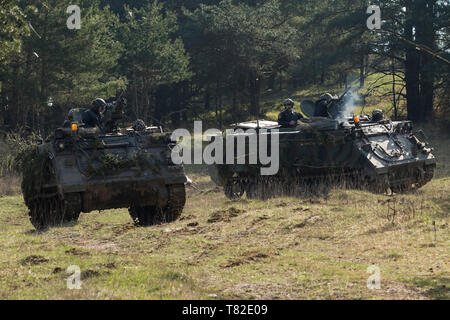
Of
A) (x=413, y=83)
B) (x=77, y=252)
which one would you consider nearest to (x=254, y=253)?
(x=77, y=252)

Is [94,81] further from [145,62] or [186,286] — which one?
[186,286]

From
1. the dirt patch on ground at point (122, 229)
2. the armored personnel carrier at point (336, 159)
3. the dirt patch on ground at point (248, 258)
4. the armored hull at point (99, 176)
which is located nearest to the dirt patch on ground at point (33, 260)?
the armored hull at point (99, 176)

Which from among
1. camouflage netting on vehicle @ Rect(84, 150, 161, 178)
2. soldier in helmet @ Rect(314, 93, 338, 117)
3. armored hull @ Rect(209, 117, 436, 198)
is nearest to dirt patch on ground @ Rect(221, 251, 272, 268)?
camouflage netting on vehicle @ Rect(84, 150, 161, 178)

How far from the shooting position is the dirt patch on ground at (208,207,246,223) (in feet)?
39.9

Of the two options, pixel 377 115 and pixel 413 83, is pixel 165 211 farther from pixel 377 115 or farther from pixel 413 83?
pixel 413 83

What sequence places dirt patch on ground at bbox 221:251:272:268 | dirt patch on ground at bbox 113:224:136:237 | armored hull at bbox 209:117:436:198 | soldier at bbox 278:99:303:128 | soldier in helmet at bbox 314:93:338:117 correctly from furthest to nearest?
soldier in helmet at bbox 314:93:338:117
soldier at bbox 278:99:303:128
armored hull at bbox 209:117:436:198
dirt patch on ground at bbox 113:224:136:237
dirt patch on ground at bbox 221:251:272:268

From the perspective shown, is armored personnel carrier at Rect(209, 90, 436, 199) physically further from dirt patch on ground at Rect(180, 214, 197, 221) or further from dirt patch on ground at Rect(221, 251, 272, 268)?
dirt patch on ground at Rect(221, 251, 272, 268)

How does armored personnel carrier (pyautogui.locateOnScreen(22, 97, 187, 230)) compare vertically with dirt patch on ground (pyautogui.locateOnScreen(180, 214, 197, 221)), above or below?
above

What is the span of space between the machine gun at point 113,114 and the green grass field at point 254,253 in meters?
1.80

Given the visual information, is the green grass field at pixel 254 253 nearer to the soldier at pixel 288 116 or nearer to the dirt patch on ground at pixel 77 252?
the dirt patch on ground at pixel 77 252

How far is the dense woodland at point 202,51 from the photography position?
2781 cm

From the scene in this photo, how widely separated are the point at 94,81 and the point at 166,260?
74.0 ft

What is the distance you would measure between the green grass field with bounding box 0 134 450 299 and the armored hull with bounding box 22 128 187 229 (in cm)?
44

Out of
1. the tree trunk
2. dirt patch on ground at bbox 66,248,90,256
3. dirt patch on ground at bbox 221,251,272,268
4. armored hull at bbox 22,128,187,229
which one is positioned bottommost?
dirt patch on ground at bbox 66,248,90,256
